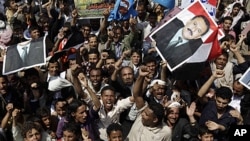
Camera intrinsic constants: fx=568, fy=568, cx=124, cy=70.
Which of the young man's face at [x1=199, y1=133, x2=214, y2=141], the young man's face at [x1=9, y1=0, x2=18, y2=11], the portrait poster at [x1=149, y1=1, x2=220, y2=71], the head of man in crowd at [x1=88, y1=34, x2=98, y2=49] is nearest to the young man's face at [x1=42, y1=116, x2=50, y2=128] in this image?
the portrait poster at [x1=149, y1=1, x2=220, y2=71]

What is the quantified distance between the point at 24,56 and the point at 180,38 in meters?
2.03

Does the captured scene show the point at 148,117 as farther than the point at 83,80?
No

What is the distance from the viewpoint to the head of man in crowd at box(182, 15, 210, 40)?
21.4 feet

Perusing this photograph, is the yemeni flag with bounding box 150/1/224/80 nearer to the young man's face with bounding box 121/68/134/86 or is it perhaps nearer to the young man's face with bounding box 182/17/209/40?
the young man's face with bounding box 182/17/209/40

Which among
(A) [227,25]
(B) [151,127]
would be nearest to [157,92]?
(B) [151,127]

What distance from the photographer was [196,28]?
6555mm

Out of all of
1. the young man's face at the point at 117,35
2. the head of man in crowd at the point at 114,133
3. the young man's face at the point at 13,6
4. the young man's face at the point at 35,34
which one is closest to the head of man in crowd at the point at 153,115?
the head of man in crowd at the point at 114,133

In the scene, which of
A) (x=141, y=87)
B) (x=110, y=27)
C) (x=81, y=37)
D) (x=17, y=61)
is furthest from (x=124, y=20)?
(x=141, y=87)

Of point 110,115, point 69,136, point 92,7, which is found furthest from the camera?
point 92,7

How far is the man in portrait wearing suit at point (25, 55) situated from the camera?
706 centimetres

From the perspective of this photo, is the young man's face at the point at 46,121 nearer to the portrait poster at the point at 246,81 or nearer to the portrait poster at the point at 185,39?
the portrait poster at the point at 185,39

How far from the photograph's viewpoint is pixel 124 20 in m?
9.17

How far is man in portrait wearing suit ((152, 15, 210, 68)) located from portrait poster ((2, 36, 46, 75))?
148 centimetres

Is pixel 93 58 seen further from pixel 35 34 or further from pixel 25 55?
pixel 35 34
